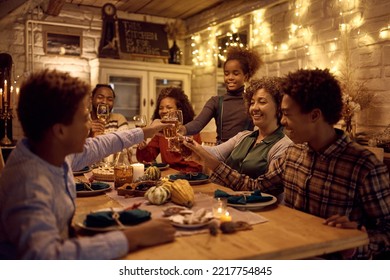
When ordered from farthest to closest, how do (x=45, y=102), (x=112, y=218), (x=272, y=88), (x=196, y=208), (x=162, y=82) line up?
(x=162, y=82) → (x=272, y=88) → (x=196, y=208) → (x=112, y=218) → (x=45, y=102)

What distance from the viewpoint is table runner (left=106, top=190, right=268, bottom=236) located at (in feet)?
3.63

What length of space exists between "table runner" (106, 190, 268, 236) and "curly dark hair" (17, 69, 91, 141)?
44cm

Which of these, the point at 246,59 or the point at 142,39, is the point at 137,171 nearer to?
the point at 246,59

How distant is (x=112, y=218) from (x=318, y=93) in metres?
0.83

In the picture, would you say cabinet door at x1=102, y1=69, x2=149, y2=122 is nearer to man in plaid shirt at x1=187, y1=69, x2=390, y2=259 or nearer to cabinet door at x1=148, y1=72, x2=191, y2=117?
cabinet door at x1=148, y1=72, x2=191, y2=117

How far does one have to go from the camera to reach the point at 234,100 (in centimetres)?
287

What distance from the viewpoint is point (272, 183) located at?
166 centimetres

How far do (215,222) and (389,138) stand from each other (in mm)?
1672

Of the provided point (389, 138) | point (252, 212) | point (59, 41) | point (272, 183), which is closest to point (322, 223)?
point (252, 212)

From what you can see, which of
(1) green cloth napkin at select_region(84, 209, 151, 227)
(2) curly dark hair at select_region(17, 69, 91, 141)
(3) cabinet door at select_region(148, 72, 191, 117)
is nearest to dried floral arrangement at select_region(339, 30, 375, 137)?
(1) green cloth napkin at select_region(84, 209, 151, 227)

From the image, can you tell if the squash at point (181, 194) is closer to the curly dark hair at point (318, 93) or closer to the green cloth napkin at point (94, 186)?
the green cloth napkin at point (94, 186)

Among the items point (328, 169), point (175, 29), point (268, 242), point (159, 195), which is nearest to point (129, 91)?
point (175, 29)

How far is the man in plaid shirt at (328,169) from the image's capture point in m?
1.24

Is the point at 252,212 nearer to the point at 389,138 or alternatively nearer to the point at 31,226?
the point at 31,226
